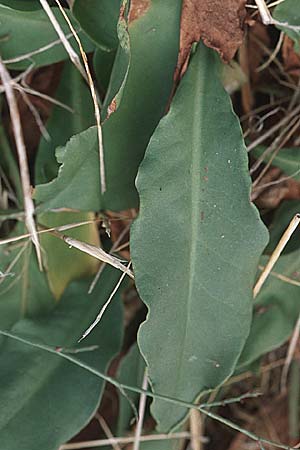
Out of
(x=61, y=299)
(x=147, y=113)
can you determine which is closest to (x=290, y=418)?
(x=61, y=299)

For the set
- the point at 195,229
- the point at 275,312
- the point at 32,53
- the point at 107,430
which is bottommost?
the point at 107,430

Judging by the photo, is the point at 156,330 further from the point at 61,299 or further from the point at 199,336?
the point at 61,299

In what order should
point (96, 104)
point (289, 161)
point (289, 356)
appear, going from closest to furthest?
point (96, 104) → point (289, 161) → point (289, 356)

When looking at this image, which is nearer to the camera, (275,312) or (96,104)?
(96,104)

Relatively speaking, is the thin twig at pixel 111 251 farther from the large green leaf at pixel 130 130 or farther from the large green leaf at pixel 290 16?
the large green leaf at pixel 290 16

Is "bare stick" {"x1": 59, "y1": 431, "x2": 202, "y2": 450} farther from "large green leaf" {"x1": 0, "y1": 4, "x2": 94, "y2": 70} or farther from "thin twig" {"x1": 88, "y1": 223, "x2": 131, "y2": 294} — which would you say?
"large green leaf" {"x1": 0, "y1": 4, "x2": 94, "y2": 70}

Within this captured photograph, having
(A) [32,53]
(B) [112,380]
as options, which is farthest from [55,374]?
(A) [32,53]

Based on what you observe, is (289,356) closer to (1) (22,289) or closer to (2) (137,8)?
(1) (22,289)
